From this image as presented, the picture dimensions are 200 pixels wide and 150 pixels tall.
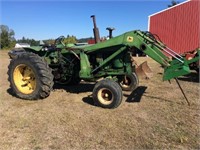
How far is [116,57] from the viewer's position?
6.40 m

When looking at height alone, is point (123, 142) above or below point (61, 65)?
below

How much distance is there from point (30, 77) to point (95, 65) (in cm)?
170

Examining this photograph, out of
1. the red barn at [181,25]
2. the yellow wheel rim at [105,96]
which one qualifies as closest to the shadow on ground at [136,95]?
the yellow wheel rim at [105,96]

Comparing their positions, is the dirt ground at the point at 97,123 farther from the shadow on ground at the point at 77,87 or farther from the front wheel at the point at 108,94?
the shadow on ground at the point at 77,87

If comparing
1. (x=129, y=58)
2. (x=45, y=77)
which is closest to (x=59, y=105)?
(x=45, y=77)

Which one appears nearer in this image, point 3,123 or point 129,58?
point 3,123

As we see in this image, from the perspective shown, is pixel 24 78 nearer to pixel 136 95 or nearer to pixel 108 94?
pixel 108 94

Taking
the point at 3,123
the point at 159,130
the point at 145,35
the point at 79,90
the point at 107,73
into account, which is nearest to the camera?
the point at 159,130

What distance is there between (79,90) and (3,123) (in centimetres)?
310

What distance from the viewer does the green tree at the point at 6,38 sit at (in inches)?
2191

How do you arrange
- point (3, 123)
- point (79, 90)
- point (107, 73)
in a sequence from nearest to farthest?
point (3, 123) < point (107, 73) < point (79, 90)

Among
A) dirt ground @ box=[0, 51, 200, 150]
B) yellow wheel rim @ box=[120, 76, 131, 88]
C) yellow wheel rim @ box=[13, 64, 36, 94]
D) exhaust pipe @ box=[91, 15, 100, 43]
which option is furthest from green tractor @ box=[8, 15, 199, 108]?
exhaust pipe @ box=[91, 15, 100, 43]

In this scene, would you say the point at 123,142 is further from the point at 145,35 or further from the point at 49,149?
the point at 145,35

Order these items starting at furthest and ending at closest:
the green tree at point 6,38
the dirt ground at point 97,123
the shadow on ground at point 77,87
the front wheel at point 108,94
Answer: the green tree at point 6,38, the shadow on ground at point 77,87, the front wheel at point 108,94, the dirt ground at point 97,123
